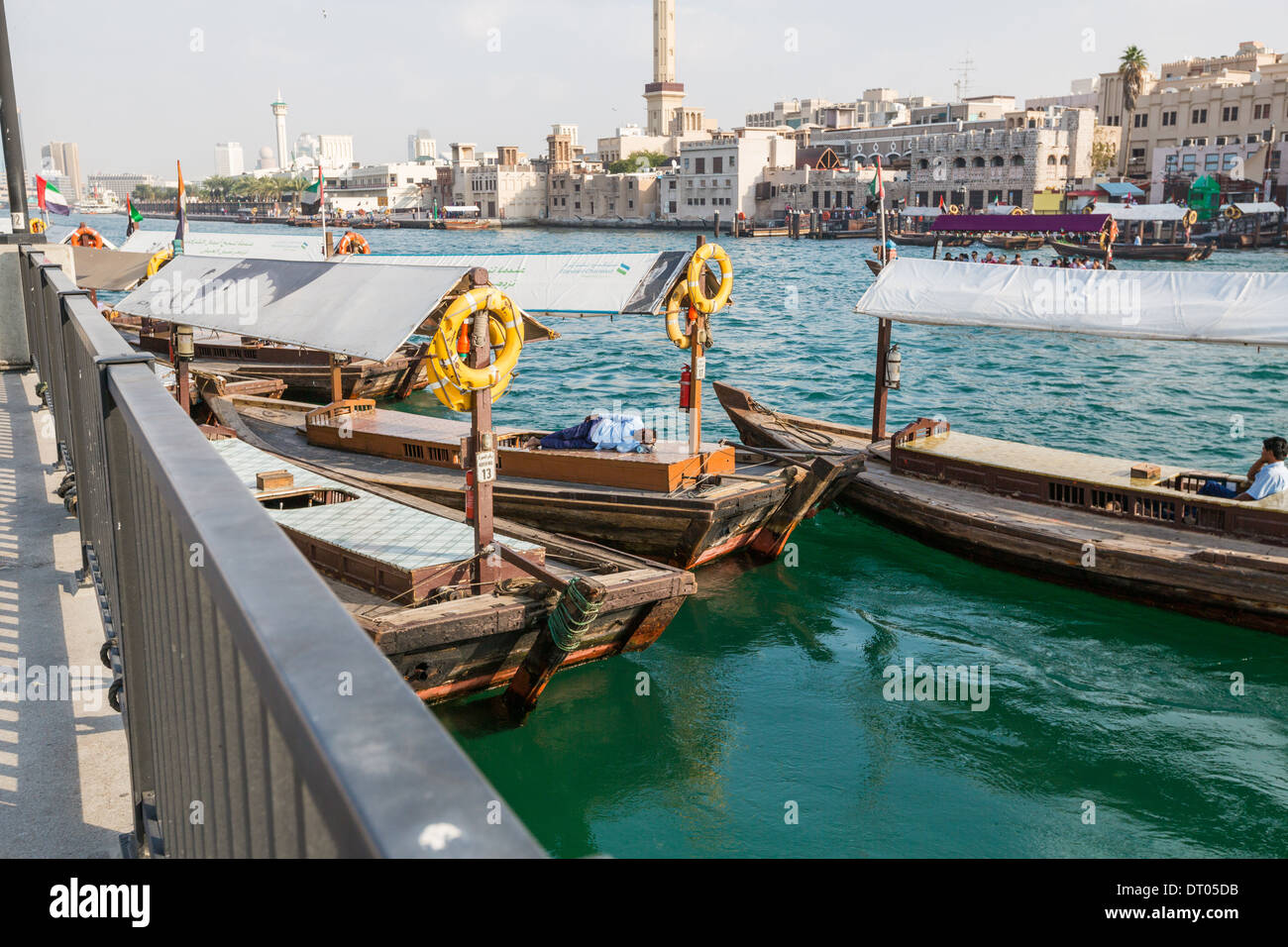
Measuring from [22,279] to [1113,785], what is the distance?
13.5m

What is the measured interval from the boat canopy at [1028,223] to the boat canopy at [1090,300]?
49977mm

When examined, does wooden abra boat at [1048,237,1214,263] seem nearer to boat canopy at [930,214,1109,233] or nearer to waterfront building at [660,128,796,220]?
boat canopy at [930,214,1109,233]

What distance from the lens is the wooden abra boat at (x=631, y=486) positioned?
16.0 metres

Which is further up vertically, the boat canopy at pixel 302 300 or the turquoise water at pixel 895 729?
the boat canopy at pixel 302 300

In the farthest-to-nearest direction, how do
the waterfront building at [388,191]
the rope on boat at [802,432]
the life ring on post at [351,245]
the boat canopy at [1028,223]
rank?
the waterfront building at [388,191] → the boat canopy at [1028,223] → the life ring on post at [351,245] → the rope on boat at [802,432]

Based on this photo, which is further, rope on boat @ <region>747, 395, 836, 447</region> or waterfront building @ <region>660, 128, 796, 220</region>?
waterfront building @ <region>660, 128, 796, 220</region>

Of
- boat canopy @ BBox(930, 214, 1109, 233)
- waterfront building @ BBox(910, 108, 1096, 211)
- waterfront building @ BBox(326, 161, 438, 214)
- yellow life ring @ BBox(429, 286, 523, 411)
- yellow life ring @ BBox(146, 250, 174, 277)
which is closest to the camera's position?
yellow life ring @ BBox(429, 286, 523, 411)

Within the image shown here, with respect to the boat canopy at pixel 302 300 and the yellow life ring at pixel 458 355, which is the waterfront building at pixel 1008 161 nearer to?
the boat canopy at pixel 302 300

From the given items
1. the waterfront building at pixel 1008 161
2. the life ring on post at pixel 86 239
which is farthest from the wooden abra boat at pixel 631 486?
the waterfront building at pixel 1008 161

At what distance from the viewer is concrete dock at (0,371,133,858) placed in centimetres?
431

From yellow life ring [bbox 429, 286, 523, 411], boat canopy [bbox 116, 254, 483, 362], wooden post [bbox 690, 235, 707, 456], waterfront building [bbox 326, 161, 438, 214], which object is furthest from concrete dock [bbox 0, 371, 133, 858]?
waterfront building [bbox 326, 161, 438, 214]

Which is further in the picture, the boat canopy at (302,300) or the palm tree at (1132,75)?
the palm tree at (1132,75)

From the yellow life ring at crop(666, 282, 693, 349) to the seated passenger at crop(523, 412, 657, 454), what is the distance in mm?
1474
